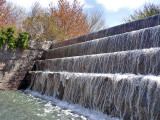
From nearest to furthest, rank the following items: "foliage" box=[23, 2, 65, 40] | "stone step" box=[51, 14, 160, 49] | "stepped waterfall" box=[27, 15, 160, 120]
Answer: "stepped waterfall" box=[27, 15, 160, 120] → "stone step" box=[51, 14, 160, 49] → "foliage" box=[23, 2, 65, 40]

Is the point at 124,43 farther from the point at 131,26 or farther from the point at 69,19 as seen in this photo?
the point at 69,19

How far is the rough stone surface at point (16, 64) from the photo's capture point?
6.36 m

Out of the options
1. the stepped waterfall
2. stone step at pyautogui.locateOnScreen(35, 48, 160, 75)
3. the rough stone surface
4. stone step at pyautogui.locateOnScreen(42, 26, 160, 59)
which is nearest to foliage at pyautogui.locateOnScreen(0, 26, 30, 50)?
the rough stone surface

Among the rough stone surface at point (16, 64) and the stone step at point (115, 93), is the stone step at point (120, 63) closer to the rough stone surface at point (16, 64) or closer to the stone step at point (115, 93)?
the stone step at point (115, 93)

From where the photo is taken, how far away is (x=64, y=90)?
4.11m

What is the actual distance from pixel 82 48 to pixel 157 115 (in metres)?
3.82

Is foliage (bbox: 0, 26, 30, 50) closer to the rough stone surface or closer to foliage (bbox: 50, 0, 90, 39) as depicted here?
the rough stone surface

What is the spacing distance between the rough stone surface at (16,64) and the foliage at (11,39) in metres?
0.24

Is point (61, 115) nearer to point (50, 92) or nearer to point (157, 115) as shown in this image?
point (157, 115)

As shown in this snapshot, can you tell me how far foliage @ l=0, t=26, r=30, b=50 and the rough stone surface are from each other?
0.77 ft

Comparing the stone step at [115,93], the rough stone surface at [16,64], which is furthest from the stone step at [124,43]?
the rough stone surface at [16,64]

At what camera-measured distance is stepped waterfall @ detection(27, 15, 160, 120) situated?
89.4 inches

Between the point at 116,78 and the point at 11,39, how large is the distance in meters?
5.42

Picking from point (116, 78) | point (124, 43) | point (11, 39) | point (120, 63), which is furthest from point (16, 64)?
point (116, 78)
